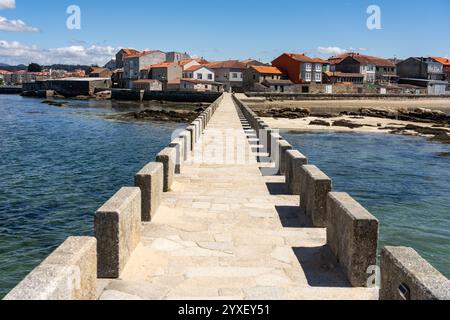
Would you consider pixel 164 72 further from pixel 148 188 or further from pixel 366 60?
pixel 148 188

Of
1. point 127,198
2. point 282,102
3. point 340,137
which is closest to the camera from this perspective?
point 127,198

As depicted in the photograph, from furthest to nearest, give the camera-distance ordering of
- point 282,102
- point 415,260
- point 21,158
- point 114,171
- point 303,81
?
point 303,81
point 282,102
point 21,158
point 114,171
point 415,260

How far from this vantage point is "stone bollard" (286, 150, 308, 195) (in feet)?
31.3

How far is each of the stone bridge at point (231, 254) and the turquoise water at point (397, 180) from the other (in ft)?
15.4

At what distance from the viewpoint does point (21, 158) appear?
1092 inches

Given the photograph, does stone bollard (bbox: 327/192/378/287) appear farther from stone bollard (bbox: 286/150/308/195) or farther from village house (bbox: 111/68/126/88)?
village house (bbox: 111/68/126/88)

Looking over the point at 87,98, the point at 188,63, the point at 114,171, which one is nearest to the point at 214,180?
the point at 114,171

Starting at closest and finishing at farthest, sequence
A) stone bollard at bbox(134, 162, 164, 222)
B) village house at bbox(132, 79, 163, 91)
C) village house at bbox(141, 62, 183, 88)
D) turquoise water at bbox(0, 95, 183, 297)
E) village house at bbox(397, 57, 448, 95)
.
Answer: stone bollard at bbox(134, 162, 164, 222), turquoise water at bbox(0, 95, 183, 297), village house at bbox(132, 79, 163, 91), village house at bbox(141, 62, 183, 88), village house at bbox(397, 57, 448, 95)

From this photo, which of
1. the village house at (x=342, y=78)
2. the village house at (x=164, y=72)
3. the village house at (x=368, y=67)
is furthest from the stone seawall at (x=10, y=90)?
the village house at (x=368, y=67)

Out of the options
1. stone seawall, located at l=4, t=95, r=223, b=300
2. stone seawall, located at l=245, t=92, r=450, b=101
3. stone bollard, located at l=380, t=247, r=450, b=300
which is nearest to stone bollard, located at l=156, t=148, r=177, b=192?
stone seawall, located at l=4, t=95, r=223, b=300

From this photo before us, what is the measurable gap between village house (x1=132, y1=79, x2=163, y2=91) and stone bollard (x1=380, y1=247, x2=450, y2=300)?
101 metres

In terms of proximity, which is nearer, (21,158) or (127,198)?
(127,198)

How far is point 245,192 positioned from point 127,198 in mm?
4871

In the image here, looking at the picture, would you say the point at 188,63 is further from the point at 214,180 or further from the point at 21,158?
→ the point at 214,180
